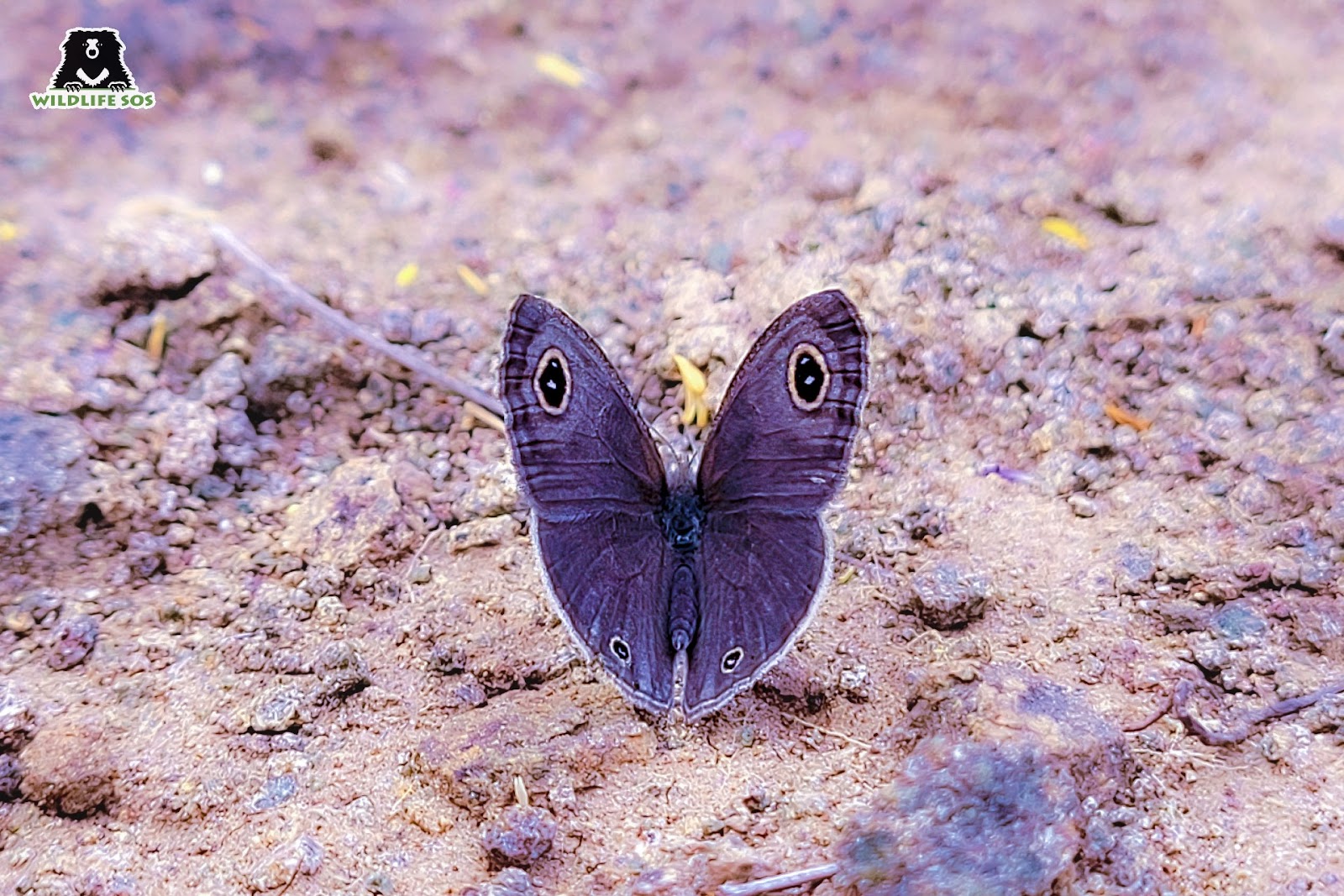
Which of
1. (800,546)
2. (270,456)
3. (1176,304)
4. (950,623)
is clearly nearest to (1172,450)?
(1176,304)

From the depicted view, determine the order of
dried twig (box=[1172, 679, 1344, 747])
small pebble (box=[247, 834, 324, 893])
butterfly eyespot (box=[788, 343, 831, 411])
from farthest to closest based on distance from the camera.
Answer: butterfly eyespot (box=[788, 343, 831, 411])
dried twig (box=[1172, 679, 1344, 747])
small pebble (box=[247, 834, 324, 893])

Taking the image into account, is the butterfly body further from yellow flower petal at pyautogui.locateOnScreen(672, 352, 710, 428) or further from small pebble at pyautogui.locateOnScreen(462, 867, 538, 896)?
yellow flower petal at pyautogui.locateOnScreen(672, 352, 710, 428)

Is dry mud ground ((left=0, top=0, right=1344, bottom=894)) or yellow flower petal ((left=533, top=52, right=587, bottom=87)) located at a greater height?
yellow flower petal ((left=533, top=52, right=587, bottom=87))

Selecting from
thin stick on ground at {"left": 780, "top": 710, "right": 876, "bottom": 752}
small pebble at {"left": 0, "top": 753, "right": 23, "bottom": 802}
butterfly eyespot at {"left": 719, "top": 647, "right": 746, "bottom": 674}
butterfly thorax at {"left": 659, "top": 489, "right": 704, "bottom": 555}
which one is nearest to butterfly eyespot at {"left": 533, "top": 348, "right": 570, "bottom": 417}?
butterfly thorax at {"left": 659, "top": 489, "right": 704, "bottom": 555}

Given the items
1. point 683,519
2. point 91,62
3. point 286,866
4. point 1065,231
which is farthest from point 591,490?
point 91,62

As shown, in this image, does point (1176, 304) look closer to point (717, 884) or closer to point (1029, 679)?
point (1029, 679)

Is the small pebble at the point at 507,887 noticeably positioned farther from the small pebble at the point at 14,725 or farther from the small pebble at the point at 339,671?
the small pebble at the point at 14,725

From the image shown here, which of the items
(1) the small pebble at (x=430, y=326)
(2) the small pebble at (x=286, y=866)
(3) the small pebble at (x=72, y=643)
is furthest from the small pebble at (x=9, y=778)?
(1) the small pebble at (x=430, y=326)
